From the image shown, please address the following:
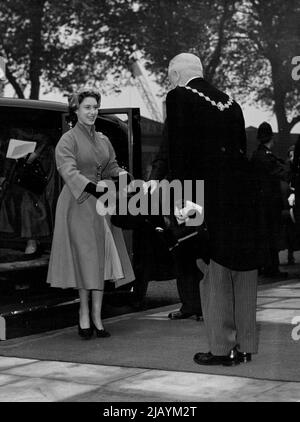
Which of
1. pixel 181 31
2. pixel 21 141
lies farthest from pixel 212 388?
pixel 181 31

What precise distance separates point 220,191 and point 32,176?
4.22 m

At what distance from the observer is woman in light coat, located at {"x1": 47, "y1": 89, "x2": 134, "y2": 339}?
698 cm

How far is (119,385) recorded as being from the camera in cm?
524

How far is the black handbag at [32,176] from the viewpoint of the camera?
30.7ft

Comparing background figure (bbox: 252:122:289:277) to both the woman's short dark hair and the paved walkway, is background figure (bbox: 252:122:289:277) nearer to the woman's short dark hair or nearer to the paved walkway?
the woman's short dark hair

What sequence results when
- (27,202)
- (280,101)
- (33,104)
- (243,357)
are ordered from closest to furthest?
(243,357), (33,104), (27,202), (280,101)

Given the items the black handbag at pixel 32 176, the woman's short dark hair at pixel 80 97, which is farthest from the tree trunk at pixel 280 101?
the woman's short dark hair at pixel 80 97

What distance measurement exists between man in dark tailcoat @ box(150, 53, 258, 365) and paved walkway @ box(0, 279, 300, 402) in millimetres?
440

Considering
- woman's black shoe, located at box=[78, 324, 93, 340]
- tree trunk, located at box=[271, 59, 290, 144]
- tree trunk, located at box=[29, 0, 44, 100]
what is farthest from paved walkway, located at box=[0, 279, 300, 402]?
tree trunk, located at box=[271, 59, 290, 144]

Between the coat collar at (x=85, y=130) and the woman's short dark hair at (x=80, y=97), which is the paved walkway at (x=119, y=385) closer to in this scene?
the coat collar at (x=85, y=130)

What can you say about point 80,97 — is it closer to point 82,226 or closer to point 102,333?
point 82,226

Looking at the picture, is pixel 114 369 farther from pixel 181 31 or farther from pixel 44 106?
pixel 181 31

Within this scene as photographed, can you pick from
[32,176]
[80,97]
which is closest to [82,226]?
[80,97]

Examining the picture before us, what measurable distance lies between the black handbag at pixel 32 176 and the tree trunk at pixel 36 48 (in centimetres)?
1607
